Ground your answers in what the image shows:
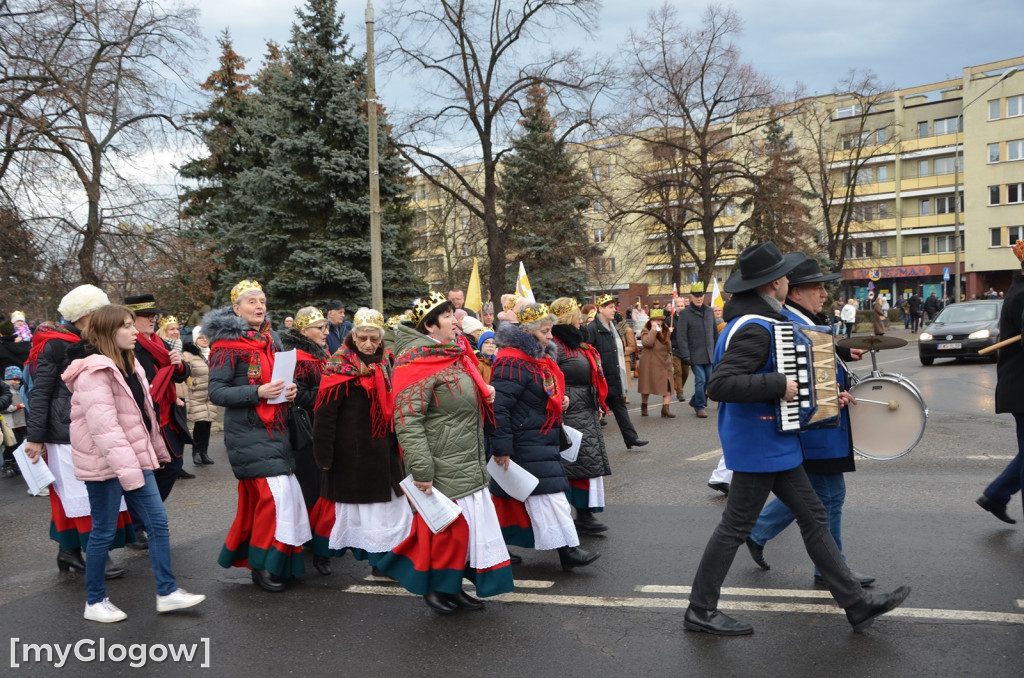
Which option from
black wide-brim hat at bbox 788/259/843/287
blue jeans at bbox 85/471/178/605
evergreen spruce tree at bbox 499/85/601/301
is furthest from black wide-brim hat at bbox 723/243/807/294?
evergreen spruce tree at bbox 499/85/601/301

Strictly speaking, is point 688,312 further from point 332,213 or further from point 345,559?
point 332,213

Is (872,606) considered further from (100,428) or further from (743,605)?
(100,428)

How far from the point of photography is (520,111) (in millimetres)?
26656

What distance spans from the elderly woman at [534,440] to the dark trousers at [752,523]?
1335mm

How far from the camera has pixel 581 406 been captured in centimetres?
691

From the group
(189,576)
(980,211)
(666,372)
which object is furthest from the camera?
(980,211)

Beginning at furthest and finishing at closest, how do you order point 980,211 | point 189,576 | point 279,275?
point 980,211 → point 279,275 → point 189,576

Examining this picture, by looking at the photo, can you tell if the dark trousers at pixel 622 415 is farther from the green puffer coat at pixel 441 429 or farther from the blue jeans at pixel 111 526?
the blue jeans at pixel 111 526

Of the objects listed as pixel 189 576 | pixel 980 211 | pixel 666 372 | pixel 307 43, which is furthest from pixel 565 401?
pixel 980 211

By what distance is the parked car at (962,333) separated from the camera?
2058 centimetres

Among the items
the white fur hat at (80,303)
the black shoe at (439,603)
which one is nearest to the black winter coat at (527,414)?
the black shoe at (439,603)

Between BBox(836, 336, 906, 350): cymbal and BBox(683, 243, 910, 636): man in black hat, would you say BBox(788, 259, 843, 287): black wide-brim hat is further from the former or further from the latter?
BBox(836, 336, 906, 350): cymbal

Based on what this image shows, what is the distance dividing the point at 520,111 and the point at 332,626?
23.4m

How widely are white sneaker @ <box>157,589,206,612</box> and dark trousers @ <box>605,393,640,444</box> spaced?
5916 millimetres
